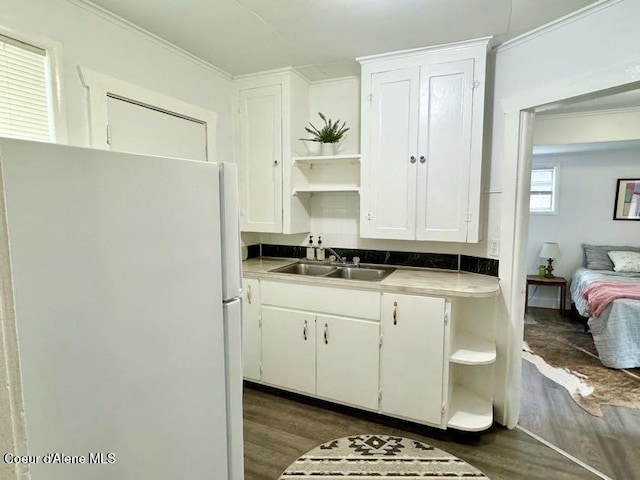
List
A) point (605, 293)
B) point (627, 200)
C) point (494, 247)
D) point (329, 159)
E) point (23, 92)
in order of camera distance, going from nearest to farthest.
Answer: point (23, 92)
point (494, 247)
point (329, 159)
point (605, 293)
point (627, 200)

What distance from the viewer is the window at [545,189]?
483 centimetres

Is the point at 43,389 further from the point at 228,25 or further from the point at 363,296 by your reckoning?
the point at 228,25

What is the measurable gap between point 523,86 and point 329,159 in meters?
1.35

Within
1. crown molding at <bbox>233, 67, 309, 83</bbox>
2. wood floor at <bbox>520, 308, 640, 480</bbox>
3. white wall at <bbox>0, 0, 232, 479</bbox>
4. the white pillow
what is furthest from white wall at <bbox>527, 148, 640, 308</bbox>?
white wall at <bbox>0, 0, 232, 479</bbox>

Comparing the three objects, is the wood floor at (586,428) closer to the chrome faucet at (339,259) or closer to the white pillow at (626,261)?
the chrome faucet at (339,259)

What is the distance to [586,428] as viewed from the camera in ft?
7.34

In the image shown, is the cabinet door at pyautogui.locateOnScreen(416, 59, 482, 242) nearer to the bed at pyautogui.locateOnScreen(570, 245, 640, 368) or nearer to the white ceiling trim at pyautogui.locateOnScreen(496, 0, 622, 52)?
the white ceiling trim at pyautogui.locateOnScreen(496, 0, 622, 52)

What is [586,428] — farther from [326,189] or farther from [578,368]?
[326,189]

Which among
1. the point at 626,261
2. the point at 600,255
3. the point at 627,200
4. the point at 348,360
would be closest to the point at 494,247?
the point at 348,360

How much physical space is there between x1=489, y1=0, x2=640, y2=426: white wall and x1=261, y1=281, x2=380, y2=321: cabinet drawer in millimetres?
877

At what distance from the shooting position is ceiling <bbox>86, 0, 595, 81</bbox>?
1.79 meters

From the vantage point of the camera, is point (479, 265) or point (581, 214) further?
point (581, 214)

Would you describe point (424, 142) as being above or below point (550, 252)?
above

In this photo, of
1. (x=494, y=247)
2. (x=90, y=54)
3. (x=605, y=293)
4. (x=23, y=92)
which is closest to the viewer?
(x=23, y=92)
